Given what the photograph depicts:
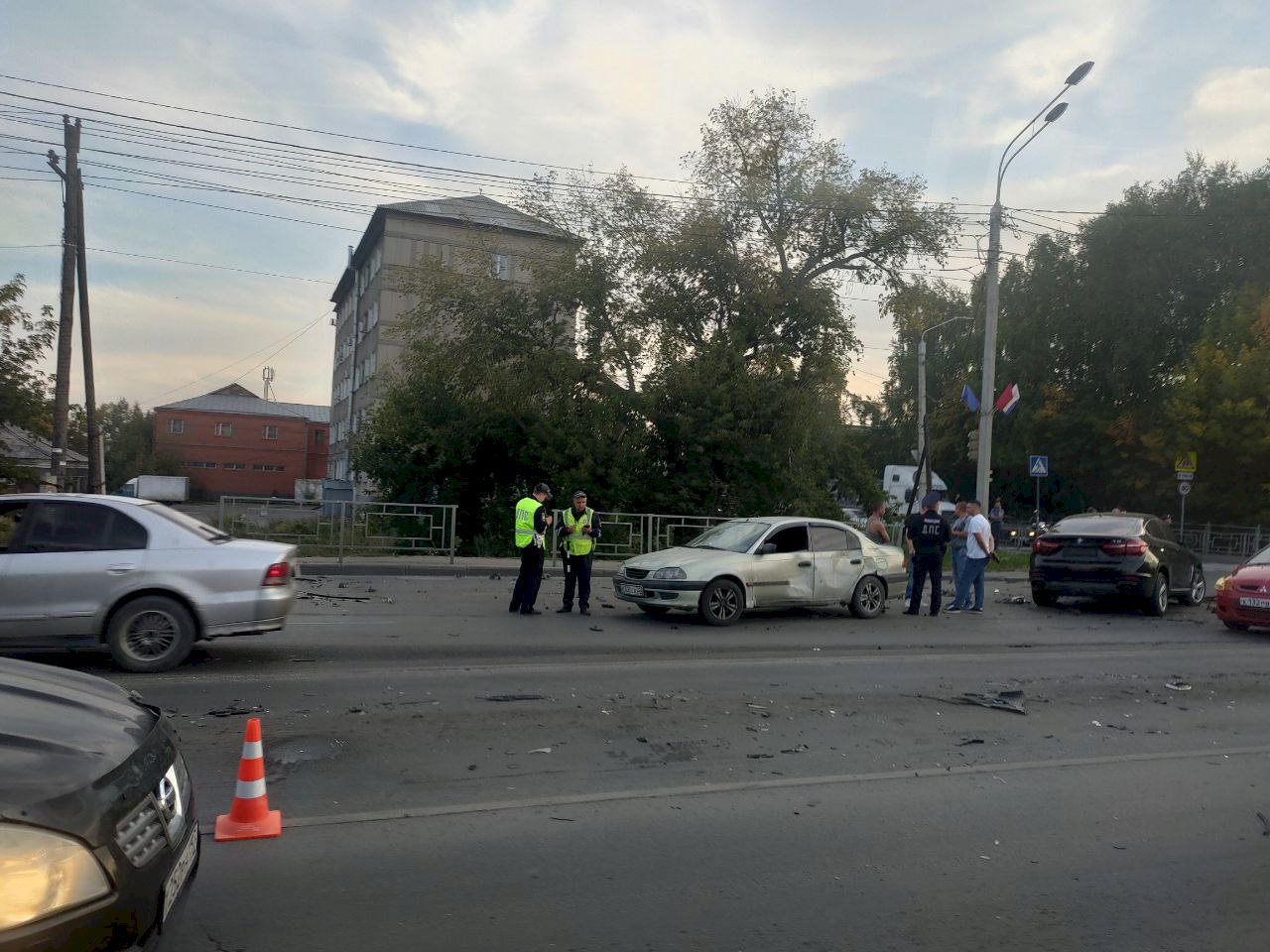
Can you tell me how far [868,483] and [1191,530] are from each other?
19467 millimetres

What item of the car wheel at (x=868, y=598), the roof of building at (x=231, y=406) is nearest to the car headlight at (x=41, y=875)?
the car wheel at (x=868, y=598)

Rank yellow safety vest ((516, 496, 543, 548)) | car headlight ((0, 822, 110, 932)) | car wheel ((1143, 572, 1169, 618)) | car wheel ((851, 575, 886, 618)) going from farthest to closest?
car wheel ((1143, 572, 1169, 618))
car wheel ((851, 575, 886, 618))
yellow safety vest ((516, 496, 543, 548))
car headlight ((0, 822, 110, 932))

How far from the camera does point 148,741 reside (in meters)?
3.50

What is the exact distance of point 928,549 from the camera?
15383 millimetres

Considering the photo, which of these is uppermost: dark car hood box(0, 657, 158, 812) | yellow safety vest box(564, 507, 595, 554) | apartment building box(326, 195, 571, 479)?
apartment building box(326, 195, 571, 479)

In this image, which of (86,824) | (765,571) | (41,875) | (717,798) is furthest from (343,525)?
(41,875)

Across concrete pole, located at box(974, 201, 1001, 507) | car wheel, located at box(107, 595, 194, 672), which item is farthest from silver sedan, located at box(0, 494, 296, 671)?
concrete pole, located at box(974, 201, 1001, 507)

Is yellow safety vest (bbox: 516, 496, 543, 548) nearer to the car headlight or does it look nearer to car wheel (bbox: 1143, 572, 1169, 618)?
car wheel (bbox: 1143, 572, 1169, 618)

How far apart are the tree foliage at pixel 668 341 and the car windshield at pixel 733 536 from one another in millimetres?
14761

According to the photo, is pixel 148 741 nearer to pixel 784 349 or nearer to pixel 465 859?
pixel 465 859

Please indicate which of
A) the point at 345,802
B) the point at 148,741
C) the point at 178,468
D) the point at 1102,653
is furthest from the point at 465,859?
the point at 178,468

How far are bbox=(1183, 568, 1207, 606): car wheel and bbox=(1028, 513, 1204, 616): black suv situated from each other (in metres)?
0.24

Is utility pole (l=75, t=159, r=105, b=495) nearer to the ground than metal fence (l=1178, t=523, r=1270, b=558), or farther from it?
farther from it

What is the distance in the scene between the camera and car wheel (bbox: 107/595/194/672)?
8930mm
